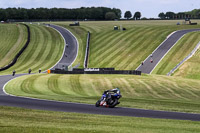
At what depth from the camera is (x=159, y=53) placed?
9244 cm

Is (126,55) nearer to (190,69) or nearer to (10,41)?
(190,69)

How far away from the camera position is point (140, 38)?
11181 centimetres

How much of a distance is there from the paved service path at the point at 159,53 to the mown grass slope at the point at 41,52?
23735 millimetres

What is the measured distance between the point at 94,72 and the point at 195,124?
41737 millimetres

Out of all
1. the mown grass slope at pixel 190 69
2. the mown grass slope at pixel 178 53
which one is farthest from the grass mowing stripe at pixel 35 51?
the mown grass slope at pixel 190 69

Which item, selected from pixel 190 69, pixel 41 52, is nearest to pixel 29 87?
pixel 190 69

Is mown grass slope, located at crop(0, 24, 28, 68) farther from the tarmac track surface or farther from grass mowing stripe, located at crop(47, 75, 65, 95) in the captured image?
the tarmac track surface

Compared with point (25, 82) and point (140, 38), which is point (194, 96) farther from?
point (140, 38)

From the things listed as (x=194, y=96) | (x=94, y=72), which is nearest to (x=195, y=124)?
(x=194, y=96)

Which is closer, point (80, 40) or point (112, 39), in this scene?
point (112, 39)

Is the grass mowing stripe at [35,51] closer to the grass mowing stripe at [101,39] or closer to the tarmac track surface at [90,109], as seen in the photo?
the grass mowing stripe at [101,39]

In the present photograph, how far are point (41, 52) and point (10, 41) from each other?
55.3ft

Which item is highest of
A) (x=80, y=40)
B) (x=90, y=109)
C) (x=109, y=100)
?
(x=109, y=100)

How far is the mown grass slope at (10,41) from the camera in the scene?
3824 inches
